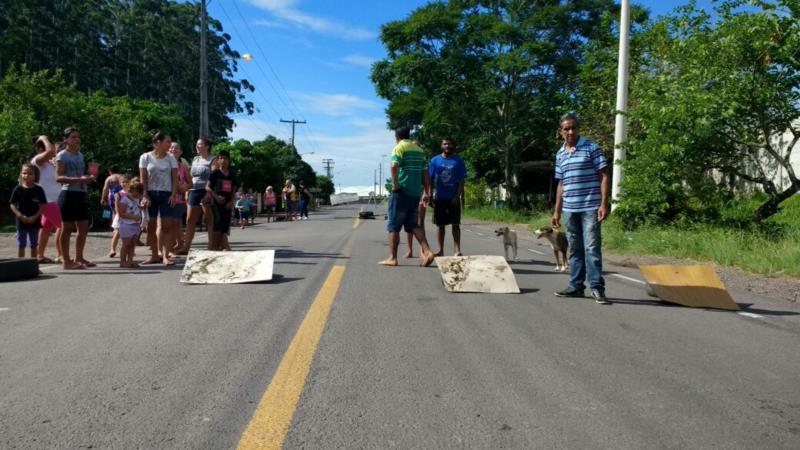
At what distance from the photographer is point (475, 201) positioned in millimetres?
43094

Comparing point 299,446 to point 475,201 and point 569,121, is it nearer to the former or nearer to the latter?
point 569,121

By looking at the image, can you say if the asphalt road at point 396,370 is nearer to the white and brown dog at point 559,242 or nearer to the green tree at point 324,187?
the white and brown dog at point 559,242

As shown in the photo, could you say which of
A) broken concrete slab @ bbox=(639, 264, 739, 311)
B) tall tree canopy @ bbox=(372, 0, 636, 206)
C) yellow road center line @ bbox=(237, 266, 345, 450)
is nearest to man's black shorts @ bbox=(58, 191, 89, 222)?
yellow road center line @ bbox=(237, 266, 345, 450)

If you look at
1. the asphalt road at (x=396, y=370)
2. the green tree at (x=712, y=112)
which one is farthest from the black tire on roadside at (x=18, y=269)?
the green tree at (x=712, y=112)

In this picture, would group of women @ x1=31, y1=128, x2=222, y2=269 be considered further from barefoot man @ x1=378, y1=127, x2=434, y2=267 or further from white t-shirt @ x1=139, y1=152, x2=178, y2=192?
barefoot man @ x1=378, y1=127, x2=434, y2=267

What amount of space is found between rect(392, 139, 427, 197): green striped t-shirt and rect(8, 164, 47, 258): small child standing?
4865mm

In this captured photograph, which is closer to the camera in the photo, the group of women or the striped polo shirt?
the striped polo shirt

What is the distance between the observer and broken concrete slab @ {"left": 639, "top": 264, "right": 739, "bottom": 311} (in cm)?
595

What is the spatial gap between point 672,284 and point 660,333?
1.56 metres

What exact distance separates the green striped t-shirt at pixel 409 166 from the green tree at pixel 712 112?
6.28 m

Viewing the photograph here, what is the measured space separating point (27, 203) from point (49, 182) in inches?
26.6

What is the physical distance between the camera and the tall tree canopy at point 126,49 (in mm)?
48344

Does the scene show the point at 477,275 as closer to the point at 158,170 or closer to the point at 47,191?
the point at 158,170

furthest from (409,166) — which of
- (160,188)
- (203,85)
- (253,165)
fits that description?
Answer: (253,165)
